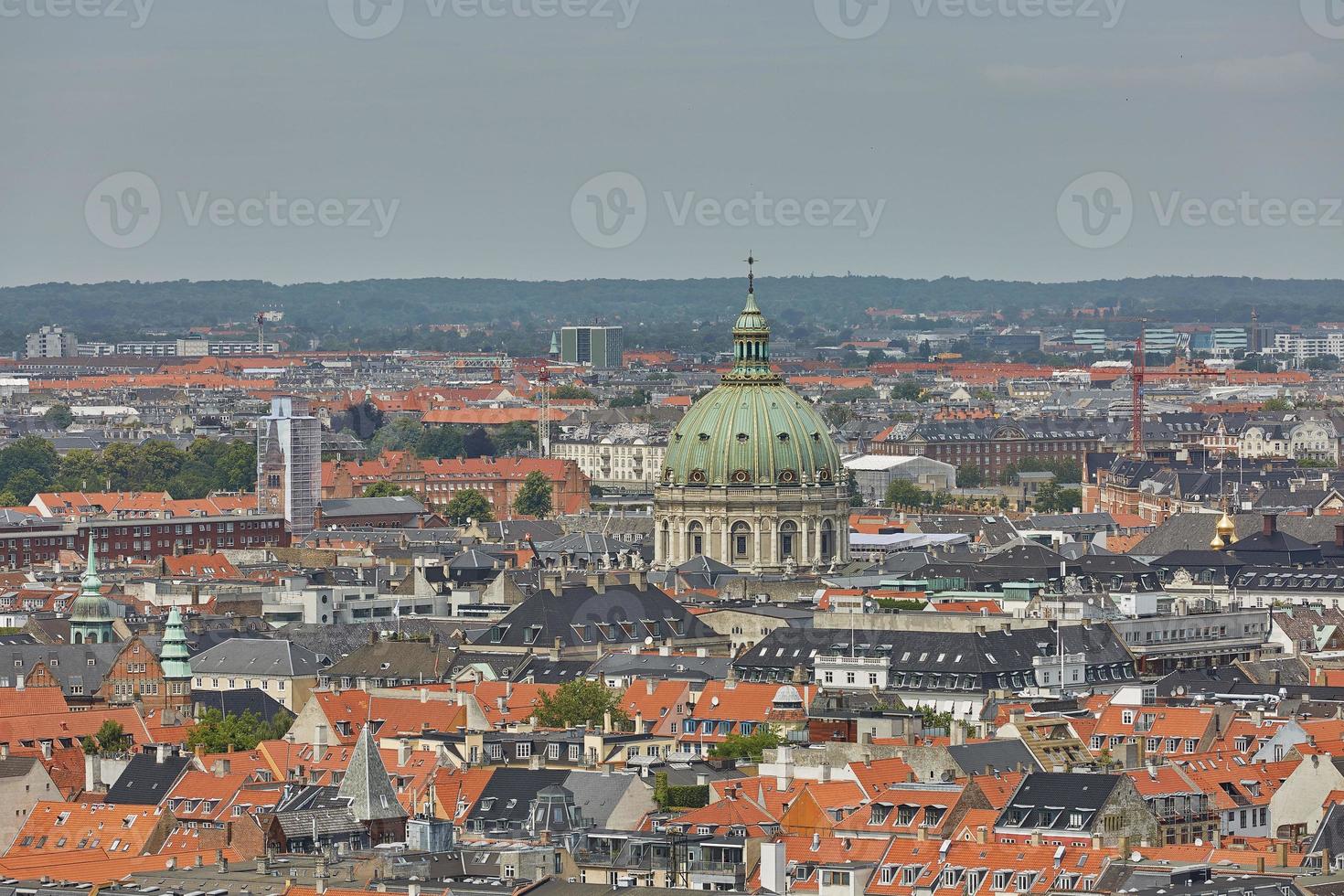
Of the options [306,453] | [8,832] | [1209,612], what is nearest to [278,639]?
[1209,612]

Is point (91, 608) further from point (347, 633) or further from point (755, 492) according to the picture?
point (755, 492)

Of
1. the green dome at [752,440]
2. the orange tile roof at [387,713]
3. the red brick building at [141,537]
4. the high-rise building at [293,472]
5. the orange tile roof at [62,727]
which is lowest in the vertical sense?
the red brick building at [141,537]

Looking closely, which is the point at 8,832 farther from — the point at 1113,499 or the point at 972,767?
the point at 1113,499

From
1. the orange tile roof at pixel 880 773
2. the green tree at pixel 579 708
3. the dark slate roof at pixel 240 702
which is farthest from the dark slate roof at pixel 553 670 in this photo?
the orange tile roof at pixel 880 773

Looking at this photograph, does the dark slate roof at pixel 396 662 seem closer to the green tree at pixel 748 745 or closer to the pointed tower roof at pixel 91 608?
the pointed tower roof at pixel 91 608

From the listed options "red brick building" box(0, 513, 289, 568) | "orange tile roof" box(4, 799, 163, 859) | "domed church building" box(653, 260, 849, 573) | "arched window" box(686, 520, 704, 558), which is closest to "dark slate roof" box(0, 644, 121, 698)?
"orange tile roof" box(4, 799, 163, 859)

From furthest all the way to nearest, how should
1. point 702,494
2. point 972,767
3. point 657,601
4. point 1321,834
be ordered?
1. point 702,494
2. point 657,601
3. point 972,767
4. point 1321,834
